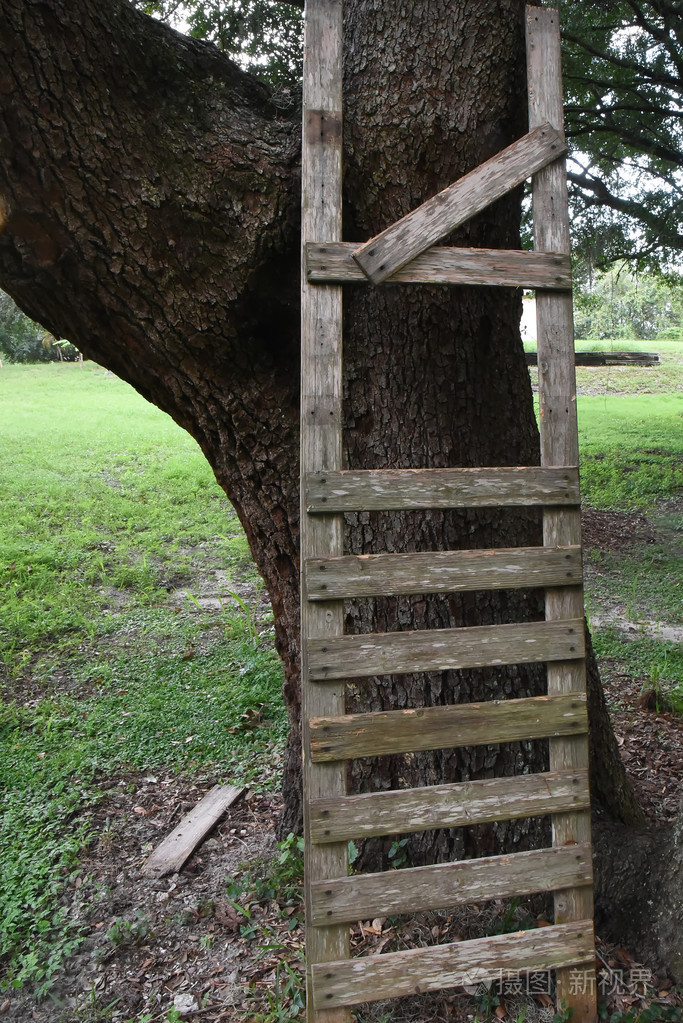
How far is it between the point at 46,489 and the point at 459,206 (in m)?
7.75

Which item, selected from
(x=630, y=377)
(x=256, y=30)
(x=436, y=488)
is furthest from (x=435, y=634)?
(x=630, y=377)

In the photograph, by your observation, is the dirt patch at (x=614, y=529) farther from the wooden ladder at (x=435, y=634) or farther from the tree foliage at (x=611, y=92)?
the wooden ladder at (x=435, y=634)

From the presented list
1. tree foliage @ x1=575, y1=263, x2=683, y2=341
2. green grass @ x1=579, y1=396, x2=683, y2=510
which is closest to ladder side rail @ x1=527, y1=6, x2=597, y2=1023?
green grass @ x1=579, y1=396, x2=683, y2=510

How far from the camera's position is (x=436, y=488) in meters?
2.53

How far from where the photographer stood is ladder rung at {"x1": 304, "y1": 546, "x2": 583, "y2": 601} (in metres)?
2.45

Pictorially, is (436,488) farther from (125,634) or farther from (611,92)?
(611,92)

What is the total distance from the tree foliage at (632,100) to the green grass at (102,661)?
597 centimetres

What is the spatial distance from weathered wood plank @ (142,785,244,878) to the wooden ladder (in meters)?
1.24

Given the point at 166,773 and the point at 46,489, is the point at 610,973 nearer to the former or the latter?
the point at 166,773

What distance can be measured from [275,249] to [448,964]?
2562mm

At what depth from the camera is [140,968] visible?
289 cm

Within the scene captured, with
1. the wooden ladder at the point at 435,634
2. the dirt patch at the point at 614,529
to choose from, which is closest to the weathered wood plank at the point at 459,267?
the wooden ladder at the point at 435,634

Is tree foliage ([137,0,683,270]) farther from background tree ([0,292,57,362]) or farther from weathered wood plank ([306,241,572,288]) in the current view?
background tree ([0,292,57,362])

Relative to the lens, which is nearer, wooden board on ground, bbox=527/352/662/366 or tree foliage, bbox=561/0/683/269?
tree foliage, bbox=561/0/683/269
